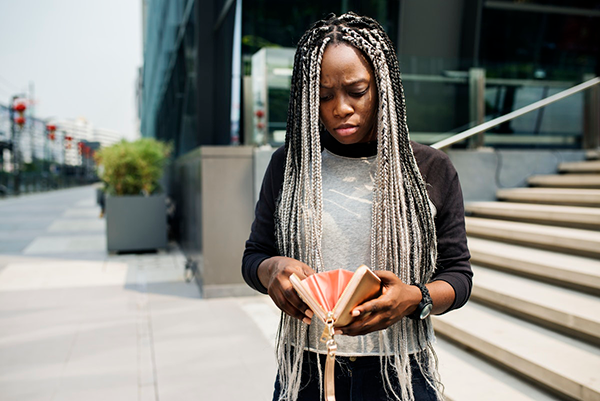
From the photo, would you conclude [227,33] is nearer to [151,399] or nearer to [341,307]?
[151,399]

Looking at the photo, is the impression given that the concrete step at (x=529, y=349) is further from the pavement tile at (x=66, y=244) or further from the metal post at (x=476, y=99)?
the pavement tile at (x=66, y=244)

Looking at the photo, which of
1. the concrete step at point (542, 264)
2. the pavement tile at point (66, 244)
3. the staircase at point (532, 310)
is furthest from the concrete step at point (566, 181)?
the pavement tile at point (66, 244)

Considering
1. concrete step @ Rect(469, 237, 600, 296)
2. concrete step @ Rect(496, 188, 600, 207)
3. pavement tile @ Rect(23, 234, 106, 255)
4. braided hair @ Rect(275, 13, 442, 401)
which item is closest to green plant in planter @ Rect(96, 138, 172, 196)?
pavement tile @ Rect(23, 234, 106, 255)

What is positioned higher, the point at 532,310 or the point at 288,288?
the point at 288,288

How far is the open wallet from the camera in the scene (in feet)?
3.35

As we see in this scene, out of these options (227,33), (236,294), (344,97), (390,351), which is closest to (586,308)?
(390,351)

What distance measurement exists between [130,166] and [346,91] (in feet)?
28.3

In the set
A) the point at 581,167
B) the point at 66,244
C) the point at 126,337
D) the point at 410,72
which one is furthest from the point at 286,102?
the point at 66,244

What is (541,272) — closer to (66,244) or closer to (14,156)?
(66,244)

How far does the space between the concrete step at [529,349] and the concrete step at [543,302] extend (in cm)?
7

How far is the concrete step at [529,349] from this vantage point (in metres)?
2.93

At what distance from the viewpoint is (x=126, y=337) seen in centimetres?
458

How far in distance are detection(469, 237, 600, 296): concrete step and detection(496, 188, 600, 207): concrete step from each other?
3.23 ft

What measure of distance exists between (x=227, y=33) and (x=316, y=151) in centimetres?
666
